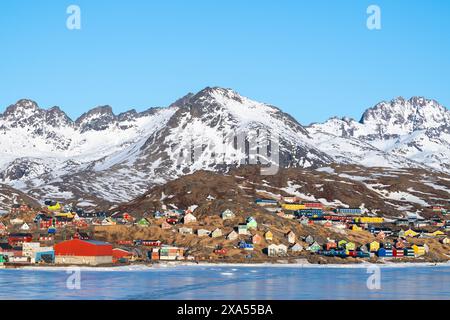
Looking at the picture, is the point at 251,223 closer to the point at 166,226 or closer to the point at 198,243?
the point at 198,243

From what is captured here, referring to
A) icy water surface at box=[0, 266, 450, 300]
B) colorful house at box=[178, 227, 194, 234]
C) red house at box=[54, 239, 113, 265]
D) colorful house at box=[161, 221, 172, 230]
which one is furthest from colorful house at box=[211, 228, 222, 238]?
icy water surface at box=[0, 266, 450, 300]

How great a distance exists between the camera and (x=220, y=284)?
353ft

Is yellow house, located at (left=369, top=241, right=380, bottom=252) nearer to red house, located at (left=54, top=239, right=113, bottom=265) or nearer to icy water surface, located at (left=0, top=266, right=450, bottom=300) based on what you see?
icy water surface, located at (left=0, top=266, right=450, bottom=300)

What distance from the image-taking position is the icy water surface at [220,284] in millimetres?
91875

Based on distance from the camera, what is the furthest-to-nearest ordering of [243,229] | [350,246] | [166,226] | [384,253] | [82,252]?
1. [166,226]
2. [350,246]
3. [384,253]
4. [243,229]
5. [82,252]

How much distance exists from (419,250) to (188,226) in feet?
175

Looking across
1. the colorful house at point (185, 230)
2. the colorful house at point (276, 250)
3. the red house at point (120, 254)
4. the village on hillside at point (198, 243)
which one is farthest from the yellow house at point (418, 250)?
the red house at point (120, 254)

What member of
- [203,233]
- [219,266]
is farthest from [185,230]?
[219,266]

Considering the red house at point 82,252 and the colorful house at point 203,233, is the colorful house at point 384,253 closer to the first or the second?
the colorful house at point 203,233
